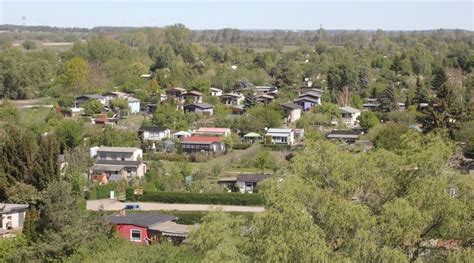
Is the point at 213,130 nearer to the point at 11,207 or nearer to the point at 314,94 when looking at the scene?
the point at 314,94

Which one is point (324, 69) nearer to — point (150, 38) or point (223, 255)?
point (150, 38)

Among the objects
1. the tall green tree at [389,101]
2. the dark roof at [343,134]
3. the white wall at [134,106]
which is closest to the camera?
the dark roof at [343,134]

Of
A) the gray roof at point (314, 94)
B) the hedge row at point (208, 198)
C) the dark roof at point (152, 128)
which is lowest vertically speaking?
the hedge row at point (208, 198)

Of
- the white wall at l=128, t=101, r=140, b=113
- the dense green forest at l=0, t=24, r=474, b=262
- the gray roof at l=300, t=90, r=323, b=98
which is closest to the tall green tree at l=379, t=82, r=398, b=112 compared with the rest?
the dense green forest at l=0, t=24, r=474, b=262

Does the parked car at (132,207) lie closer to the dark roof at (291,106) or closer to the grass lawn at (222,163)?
the grass lawn at (222,163)

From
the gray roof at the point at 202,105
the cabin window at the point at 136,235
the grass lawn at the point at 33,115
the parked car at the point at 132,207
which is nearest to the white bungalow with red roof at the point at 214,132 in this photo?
the gray roof at the point at 202,105

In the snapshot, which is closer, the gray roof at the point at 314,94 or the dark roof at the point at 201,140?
the dark roof at the point at 201,140

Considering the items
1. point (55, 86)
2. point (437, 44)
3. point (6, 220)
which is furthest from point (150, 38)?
point (6, 220)
